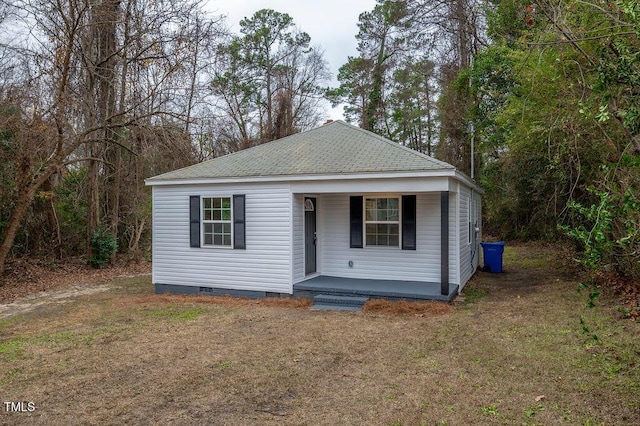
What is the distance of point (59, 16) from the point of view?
10375 millimetres

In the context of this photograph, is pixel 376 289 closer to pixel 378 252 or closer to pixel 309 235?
pixel 378 252

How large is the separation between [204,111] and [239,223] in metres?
10.9

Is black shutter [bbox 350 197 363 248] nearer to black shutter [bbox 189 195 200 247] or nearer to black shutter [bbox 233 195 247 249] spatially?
black shutter [bbox 233 195 247 249]

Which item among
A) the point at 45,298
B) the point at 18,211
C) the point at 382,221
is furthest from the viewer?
the point at 18,211

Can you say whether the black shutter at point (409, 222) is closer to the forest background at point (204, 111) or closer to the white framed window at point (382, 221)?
the white framed window at point (382, 221)

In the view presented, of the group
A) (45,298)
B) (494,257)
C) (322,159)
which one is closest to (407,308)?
(322,159)

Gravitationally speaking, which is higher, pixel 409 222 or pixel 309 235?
pixel 409 222

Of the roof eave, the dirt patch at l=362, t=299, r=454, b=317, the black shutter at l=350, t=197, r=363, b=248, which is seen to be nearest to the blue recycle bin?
the roof eave

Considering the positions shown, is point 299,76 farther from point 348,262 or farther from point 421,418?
point 421,418

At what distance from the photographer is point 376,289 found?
8.09 m

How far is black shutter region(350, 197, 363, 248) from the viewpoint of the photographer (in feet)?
30.6

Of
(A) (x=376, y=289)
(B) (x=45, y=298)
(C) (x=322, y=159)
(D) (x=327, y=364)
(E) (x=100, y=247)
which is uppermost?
(C) (x=322, y=159)

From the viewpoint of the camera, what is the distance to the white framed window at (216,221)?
9.16 meters

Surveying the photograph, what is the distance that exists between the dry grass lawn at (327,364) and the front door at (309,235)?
1.50 metres
